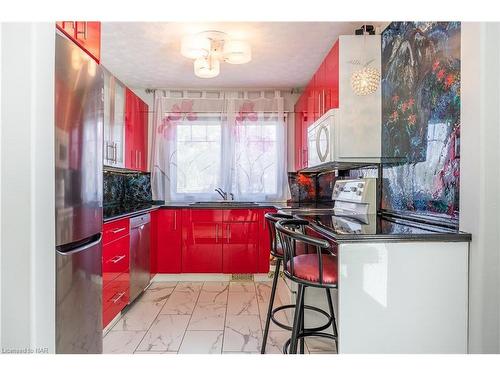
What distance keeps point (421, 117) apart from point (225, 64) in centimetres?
196

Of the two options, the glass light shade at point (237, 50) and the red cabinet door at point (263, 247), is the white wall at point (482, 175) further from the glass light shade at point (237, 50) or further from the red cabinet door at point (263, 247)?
the red cabinet door at point (263, 247)

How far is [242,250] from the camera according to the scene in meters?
3.43

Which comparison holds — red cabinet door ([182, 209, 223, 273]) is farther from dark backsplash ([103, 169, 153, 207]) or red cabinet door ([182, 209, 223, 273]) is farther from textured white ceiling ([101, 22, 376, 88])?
textured white ceiling ([101, 22, 376, 88])

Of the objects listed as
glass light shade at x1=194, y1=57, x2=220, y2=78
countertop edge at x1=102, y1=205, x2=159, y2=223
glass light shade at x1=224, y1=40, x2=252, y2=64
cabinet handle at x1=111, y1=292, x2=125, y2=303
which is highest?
glass light shade at x1=224, y1=40, x2=252, y2=64

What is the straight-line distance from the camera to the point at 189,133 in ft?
12.7

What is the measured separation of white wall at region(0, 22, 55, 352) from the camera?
988mm

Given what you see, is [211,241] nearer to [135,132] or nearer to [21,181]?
[135,132]

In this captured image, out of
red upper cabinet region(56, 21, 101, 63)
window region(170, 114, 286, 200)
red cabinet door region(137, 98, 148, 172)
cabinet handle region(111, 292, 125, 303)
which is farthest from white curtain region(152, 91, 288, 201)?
red upper cabinet region(56, 21, 101, 63)

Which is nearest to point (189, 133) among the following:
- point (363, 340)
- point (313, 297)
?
point (313, 297)

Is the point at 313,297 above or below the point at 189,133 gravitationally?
below

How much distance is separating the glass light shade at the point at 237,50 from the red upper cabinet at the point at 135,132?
120cm

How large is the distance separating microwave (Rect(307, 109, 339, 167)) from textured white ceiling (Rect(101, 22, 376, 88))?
0.69m
